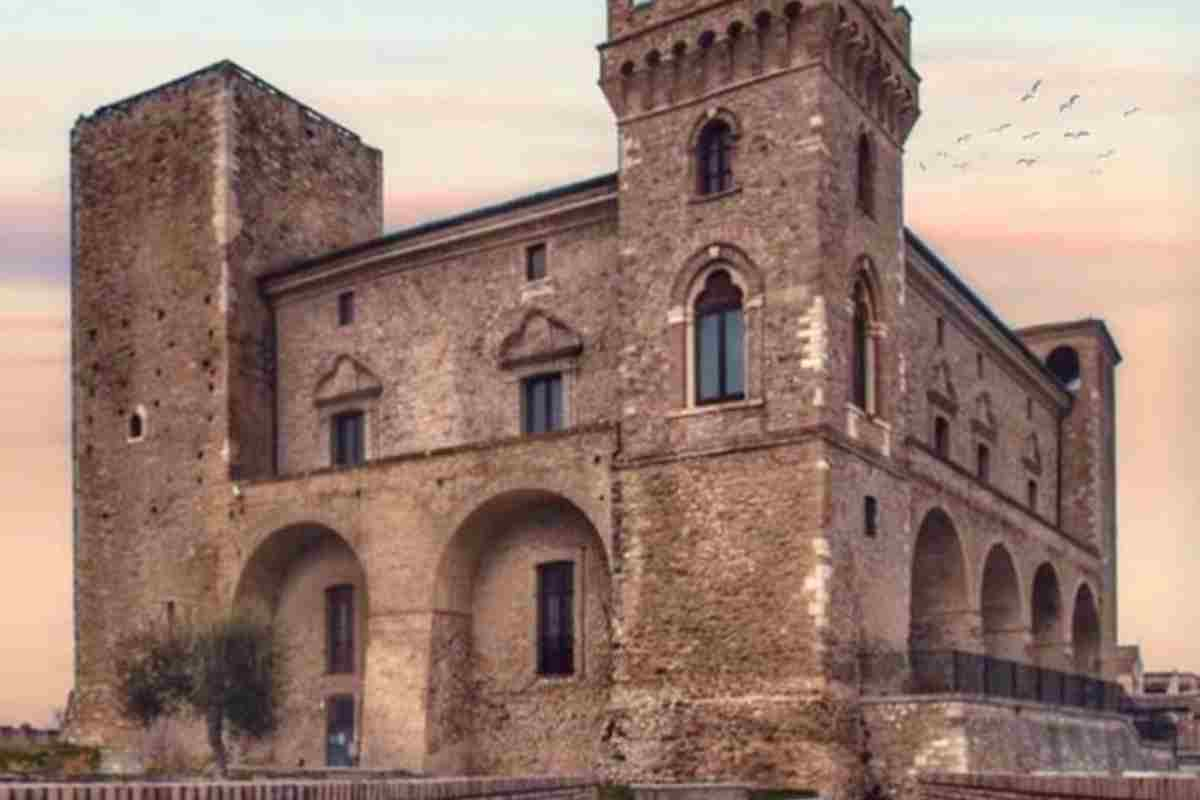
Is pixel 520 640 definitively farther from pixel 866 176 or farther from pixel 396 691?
pixel 866 176

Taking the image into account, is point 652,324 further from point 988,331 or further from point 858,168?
point 988,331

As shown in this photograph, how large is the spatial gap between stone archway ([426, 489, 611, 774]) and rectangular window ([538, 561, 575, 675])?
2 cm

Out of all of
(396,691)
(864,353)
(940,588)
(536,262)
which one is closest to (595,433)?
(536,262)

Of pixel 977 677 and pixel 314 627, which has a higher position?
pixel 314 627

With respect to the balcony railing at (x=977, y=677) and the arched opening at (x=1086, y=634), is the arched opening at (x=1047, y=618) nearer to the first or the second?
the arched opening at (x=1086, y=634)

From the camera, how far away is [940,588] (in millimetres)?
34844

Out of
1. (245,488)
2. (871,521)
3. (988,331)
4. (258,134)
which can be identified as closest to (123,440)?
(245,488)

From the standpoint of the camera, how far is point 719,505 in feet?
95.4

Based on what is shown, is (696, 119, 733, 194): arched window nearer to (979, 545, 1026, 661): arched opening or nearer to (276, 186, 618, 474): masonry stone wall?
(276, 186, 618, 474): masonry stone wall

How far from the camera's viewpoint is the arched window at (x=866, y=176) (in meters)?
31.4

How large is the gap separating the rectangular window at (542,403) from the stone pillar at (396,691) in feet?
15.1

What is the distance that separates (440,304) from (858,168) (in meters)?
10.0

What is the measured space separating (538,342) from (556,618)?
5852 mm

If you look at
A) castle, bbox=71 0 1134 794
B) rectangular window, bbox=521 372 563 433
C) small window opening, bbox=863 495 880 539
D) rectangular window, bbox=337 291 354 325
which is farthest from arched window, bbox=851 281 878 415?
rectangular window, bbox=337 291 354 325
